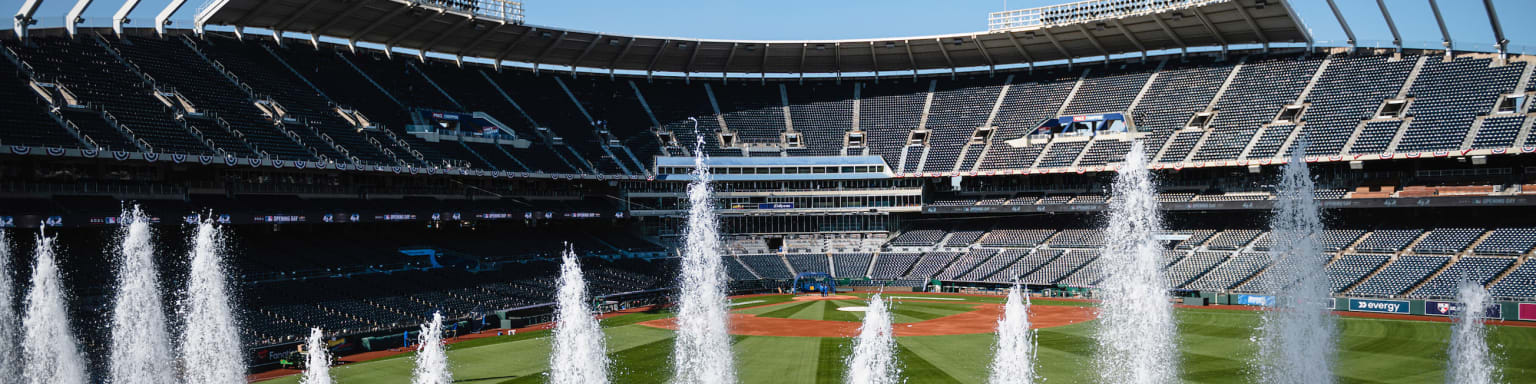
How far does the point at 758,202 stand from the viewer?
81312 millimetres

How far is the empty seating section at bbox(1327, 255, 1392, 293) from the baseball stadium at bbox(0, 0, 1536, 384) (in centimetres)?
37

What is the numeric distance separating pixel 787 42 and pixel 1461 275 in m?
50.3

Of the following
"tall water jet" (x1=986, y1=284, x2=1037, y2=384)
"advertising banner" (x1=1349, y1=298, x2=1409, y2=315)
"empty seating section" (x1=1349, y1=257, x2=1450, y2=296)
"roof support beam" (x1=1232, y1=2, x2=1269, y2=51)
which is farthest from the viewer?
"roof support beam" (x1=1232, y1=2, x2=1269, y2=51)

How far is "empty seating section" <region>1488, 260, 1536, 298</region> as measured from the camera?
49312 millimetres

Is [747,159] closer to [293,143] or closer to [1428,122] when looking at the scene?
[293,143]

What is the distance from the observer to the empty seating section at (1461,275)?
5141cm

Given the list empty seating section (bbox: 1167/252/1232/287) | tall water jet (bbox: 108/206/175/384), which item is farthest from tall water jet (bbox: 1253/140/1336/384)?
tall water jet (bbox: 108/206/175/384)

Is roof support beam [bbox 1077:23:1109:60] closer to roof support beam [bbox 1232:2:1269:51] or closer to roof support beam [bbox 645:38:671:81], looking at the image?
roof support beam [bbox 1232:2:1269:51]

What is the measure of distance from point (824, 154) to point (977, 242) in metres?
14.2

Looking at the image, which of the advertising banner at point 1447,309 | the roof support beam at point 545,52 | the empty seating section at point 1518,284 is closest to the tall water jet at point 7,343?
the roof support beam at point 545,52

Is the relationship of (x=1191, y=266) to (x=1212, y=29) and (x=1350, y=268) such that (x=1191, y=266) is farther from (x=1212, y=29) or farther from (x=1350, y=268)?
(x=1212, y=29)

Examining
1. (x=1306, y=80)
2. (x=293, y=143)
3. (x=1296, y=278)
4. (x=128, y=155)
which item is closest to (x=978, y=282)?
(x=1306, y=80)

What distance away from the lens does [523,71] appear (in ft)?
285

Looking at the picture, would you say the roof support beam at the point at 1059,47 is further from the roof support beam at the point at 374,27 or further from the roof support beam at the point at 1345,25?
the roof support beam at the point at 374,27
